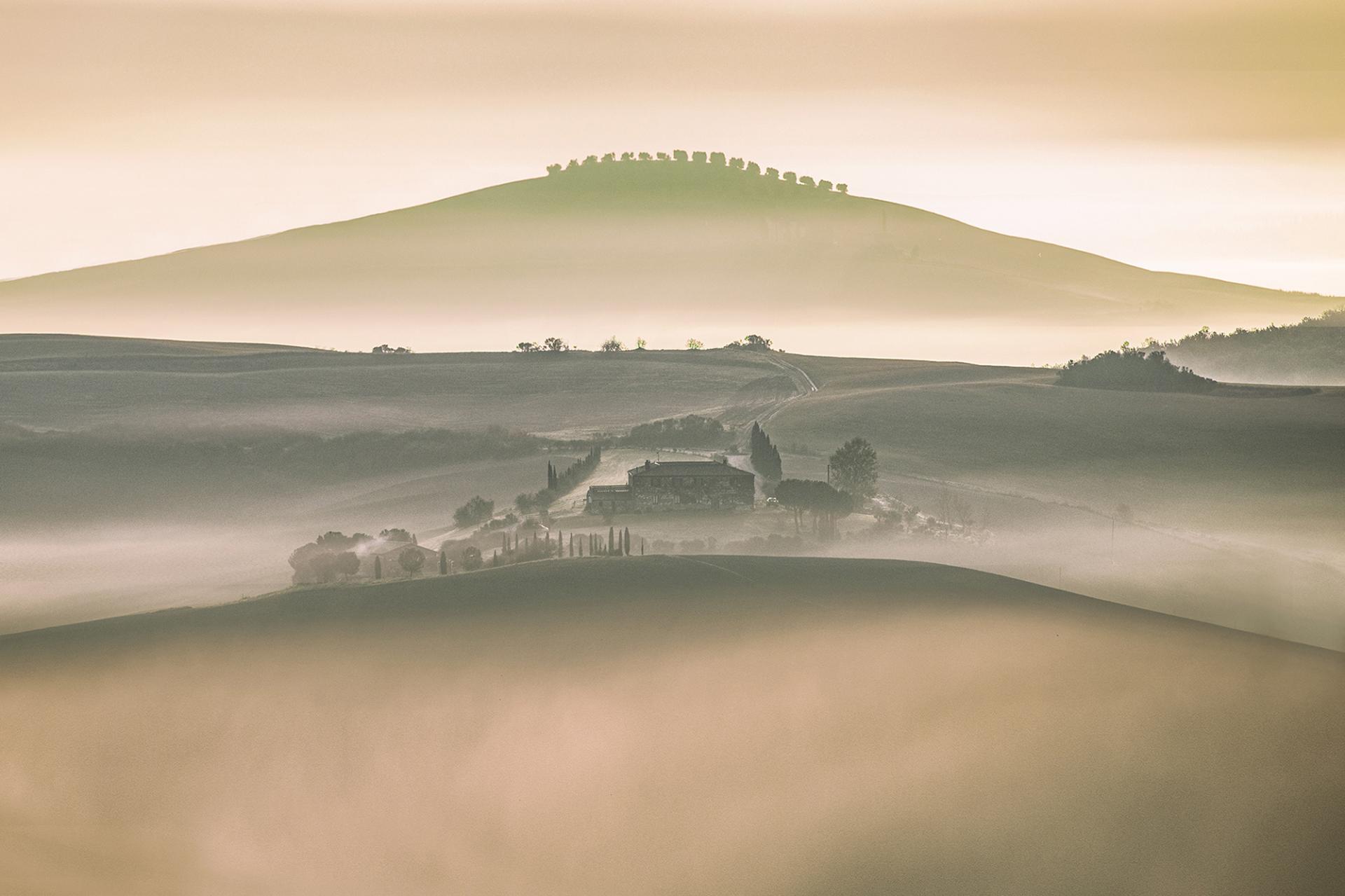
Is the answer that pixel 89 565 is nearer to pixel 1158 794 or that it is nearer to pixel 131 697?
pixel 131 697

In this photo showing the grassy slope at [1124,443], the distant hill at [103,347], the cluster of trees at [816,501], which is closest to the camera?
Result: the cluster of trees at [816,501]

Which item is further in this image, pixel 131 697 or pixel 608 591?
pixel 608 591

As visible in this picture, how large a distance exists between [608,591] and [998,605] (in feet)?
41.6

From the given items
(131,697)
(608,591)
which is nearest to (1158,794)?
(608,591)

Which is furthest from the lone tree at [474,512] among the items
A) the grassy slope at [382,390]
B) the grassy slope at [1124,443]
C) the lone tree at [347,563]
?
the grassy slope at [382,390]

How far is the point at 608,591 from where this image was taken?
55.6m

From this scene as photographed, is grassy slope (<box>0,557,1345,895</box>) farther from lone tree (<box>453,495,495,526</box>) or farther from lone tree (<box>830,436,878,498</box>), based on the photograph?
lone tree (<box>453,495,495,526</box>)

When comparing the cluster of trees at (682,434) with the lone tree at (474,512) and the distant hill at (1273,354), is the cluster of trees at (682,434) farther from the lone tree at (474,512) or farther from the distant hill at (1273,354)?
the distant hill at (1273,354)

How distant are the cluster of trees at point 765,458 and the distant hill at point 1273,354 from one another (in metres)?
52.5

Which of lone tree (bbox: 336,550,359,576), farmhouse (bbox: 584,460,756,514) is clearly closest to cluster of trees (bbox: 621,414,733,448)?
farmhouse (bbox: 584,460,756,514)

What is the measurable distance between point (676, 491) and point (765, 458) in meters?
12.7

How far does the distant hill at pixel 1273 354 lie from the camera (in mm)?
135250

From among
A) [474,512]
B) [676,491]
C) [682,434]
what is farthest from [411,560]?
[682,434]

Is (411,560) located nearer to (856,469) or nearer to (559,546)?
(559,546)
